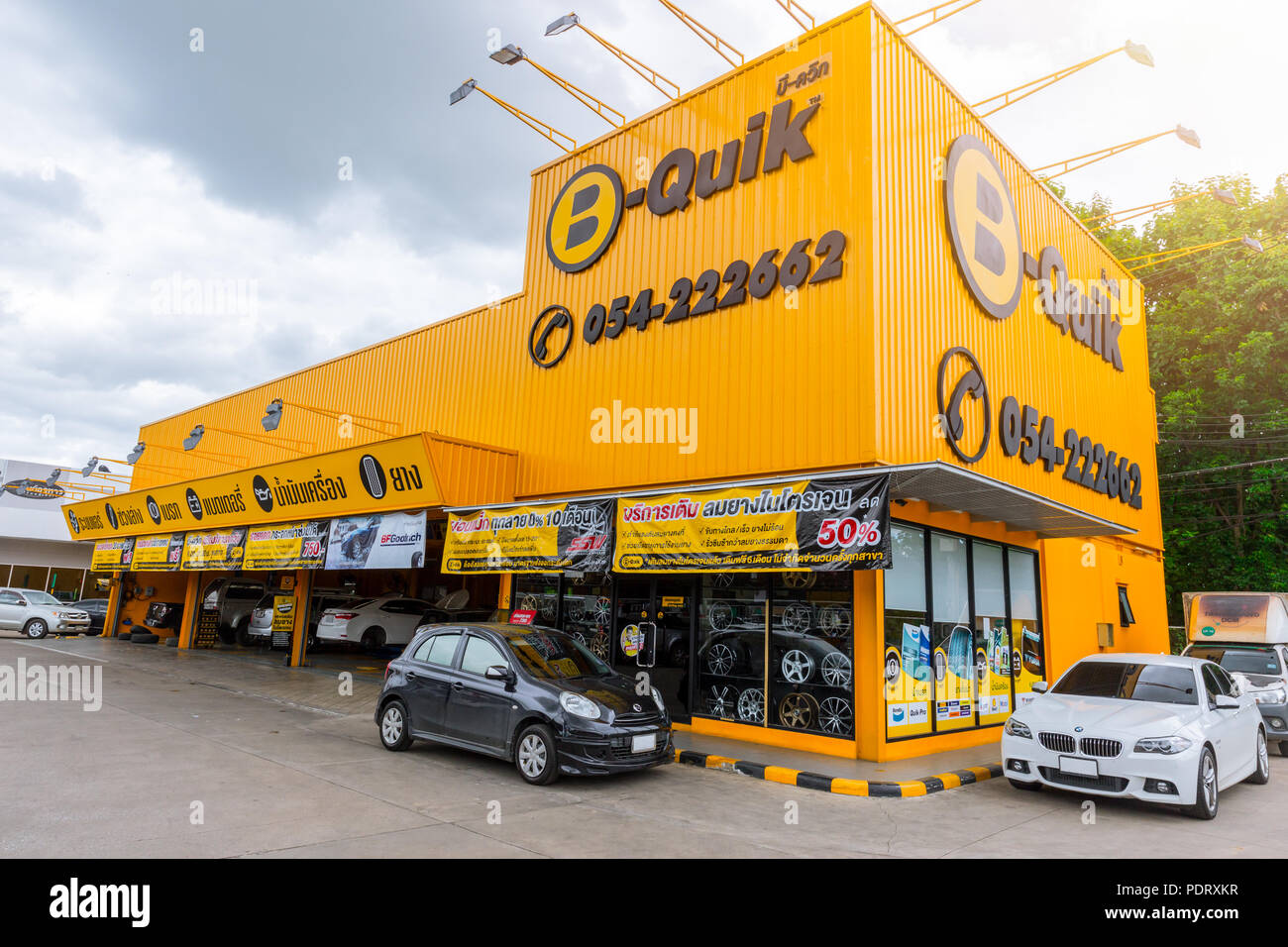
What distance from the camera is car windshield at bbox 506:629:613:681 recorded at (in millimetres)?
8602

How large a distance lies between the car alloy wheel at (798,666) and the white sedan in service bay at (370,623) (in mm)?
13625

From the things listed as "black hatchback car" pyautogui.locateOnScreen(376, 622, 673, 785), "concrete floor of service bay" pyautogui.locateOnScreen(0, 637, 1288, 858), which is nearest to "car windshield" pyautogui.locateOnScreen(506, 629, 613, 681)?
"black hatchback car" pyautogui.locateOnScreen(376, 622, 673, 785)

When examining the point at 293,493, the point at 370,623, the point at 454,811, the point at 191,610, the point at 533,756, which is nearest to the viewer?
the point at 454,811

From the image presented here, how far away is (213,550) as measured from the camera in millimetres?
21562

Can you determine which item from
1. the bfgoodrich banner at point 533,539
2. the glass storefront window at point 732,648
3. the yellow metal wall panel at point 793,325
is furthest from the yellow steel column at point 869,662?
the bfgoodrich banner at point 533,539

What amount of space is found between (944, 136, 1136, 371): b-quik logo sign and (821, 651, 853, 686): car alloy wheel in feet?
21.9

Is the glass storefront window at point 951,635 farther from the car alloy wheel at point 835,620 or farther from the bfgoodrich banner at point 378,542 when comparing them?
the bfgoodrich banner at point 378,542

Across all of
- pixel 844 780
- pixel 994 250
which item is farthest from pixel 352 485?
pixel 994 250

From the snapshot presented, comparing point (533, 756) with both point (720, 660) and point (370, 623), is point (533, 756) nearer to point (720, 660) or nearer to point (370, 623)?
point (720, 660)

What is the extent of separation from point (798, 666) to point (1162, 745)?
4.36m

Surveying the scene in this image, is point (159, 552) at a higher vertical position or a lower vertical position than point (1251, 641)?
higher

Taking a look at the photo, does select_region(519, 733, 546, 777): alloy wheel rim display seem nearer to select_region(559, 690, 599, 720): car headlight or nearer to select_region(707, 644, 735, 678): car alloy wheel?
select_region(559, 690, 599, 720): car headlight

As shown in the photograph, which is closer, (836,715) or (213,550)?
(836,715)
